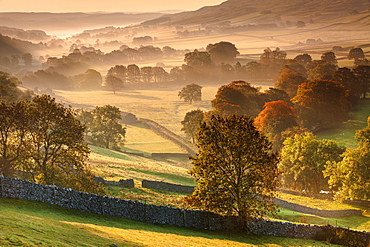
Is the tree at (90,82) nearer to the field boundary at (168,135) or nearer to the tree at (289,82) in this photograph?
the field boundary at (168,135)

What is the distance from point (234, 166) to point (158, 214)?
6541mm

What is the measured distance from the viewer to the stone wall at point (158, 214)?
78.5 ft

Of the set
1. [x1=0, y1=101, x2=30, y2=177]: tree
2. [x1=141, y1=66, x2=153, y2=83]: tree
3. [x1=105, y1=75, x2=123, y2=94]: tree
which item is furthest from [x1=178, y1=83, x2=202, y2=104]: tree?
[x1=0, y1=101, x2=30, y2=177]: tree

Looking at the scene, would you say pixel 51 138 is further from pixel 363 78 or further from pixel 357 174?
pixel 363 78

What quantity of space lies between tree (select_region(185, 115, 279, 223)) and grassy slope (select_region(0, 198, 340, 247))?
2.26m

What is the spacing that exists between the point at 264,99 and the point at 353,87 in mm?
21071

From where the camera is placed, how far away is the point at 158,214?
86.5 ft

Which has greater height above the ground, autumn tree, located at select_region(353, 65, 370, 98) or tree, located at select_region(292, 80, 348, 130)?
autumn tree, located at select_region(353, 65, 370, 98)

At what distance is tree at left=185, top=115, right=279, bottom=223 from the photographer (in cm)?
2750

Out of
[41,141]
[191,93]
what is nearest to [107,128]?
[41,141]

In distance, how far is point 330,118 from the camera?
271ft

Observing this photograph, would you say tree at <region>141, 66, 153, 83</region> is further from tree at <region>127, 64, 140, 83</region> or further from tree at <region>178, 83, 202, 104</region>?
tree at <region>178, 83, 202, 104</region>

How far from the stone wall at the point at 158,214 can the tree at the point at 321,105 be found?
189ft

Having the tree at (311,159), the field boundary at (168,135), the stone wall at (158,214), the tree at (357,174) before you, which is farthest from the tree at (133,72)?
the stone wall at (158,214)
